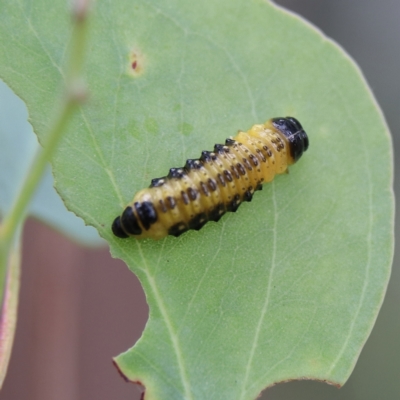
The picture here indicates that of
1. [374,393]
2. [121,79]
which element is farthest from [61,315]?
[121,79]

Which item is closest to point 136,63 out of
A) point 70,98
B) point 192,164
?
point 192,164

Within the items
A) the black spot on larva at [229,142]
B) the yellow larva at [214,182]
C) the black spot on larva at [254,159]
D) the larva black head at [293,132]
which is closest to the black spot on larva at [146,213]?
the yellow larva at [214,182]

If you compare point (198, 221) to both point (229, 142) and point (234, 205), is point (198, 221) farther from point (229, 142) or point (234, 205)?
point (229, 142)

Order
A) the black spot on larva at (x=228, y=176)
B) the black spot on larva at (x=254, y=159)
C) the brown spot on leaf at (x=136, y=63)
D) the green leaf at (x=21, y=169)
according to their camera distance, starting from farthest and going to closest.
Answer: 1. the green leaf at (x=21, y=169)
2. the black spot on larva at (x=254, y=159)
3. the black spot on larva at (x=228, y=176)
4. the brown spot on leaf at (x=136, y=63)

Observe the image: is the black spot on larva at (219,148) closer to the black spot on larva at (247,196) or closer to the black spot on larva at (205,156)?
the black spot on larva at (205,156)

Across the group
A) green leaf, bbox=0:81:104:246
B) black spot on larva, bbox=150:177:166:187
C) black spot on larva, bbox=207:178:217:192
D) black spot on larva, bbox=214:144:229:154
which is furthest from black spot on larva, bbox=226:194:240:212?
green leaf, bbox=0:81:104:246

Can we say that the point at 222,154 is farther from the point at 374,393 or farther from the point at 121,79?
the point at 374,393

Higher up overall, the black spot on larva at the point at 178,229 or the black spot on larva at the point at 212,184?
the black spot on larva at the point at 212,184
